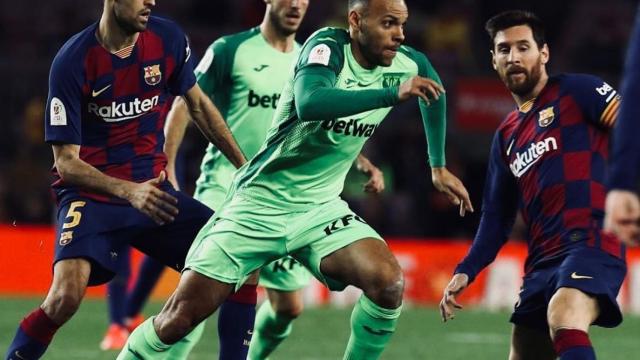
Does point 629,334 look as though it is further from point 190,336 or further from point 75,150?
point 75,150

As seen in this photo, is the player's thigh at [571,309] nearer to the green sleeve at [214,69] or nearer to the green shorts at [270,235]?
the green shorts at [270,235]

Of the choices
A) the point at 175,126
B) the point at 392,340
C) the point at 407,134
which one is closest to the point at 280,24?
the point at 175,126

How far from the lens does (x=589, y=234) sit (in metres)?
6.00

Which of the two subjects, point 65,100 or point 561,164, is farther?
point 65,100

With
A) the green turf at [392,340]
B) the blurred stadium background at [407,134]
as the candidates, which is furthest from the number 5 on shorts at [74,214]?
the blurred stadium background at [407,134]

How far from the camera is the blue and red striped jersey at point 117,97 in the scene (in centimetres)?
670

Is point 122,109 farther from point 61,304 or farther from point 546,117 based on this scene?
point 546,117

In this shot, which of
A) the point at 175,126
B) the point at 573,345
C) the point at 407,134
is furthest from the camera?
the point at 407,134

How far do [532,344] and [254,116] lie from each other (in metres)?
2.50

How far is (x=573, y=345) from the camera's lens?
564 centimetres

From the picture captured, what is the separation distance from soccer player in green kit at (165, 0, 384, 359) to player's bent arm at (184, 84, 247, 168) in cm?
74

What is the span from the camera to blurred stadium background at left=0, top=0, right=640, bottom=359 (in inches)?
619

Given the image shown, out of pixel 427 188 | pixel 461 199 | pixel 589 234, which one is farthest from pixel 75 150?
pixel 427 188

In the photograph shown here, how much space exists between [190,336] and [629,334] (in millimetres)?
5945
